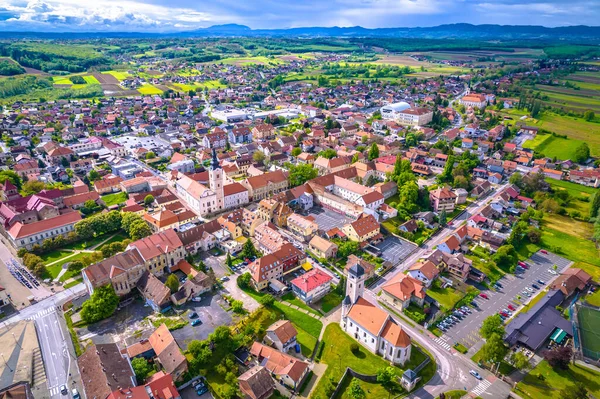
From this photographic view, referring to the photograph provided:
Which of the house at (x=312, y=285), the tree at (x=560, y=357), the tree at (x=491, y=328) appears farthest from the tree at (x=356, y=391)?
the tree at (x=560, y=357)

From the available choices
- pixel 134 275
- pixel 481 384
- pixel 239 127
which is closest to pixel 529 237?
pixel 481 384

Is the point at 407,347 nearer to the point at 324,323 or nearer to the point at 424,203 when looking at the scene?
the point at 324,323

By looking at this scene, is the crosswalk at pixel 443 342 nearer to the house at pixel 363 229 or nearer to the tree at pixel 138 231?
the house at pixel 363 229

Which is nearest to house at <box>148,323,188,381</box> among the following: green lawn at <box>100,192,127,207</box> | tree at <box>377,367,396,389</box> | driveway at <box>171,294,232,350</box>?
driveway at <box>171,294,232,350</box>

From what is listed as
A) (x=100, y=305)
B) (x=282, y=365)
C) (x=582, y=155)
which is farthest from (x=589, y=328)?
(x=582, y=155)

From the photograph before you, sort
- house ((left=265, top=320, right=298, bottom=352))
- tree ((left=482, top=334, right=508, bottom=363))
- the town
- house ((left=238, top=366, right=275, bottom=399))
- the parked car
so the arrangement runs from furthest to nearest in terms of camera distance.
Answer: house ((left=265, top=320, right=298, bottom=352)) → tree ((left=482, top=334, right=508, bottom=363)) → the parked car → the town → house ((left=238, top=366, right=275, bottom=399))

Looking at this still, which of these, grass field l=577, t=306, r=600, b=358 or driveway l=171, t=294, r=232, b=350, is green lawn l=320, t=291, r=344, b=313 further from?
grass field l=577, t=306, r=600, b=358

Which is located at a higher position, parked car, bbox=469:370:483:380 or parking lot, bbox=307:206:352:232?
parking lot, bbox=307:206:352:232

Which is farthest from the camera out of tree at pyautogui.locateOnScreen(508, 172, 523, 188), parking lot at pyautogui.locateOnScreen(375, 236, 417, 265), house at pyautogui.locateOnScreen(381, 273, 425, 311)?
tree at pyautogui.locateOnScreen(508, 172, 523, 188)
